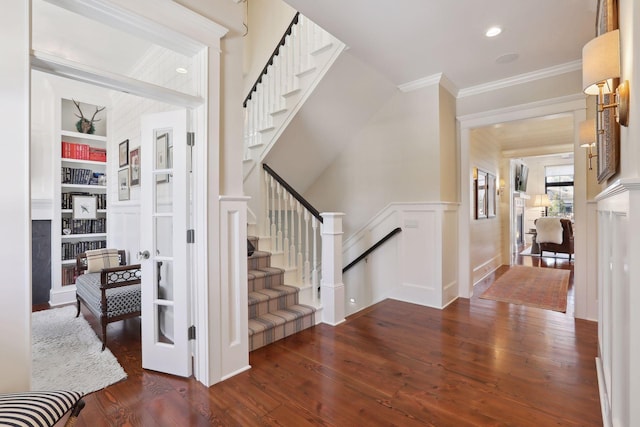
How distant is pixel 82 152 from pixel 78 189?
0.55m

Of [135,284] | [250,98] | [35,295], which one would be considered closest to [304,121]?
[250,98]

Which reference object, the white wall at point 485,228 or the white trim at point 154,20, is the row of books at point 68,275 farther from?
the white wall at point 485,228

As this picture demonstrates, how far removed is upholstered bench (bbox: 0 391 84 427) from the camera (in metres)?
1.09

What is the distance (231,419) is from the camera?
182 cm

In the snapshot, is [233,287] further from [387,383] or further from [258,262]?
[387,383]

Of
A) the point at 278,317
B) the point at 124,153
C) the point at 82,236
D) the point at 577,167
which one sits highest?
the point at 124,153

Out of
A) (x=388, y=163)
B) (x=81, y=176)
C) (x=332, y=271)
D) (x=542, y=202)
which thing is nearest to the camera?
(x=332, y=271)

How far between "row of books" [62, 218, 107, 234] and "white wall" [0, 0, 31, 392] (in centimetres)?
356

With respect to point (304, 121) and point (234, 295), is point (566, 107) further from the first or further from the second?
point (234, 295)

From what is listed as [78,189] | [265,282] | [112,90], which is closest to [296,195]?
[265,282]

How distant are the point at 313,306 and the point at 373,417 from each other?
1.57 metres

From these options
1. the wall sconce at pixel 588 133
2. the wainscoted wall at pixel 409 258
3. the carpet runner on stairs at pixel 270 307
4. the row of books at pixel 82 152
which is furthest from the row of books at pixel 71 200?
the wall sconce at pixel 588 133

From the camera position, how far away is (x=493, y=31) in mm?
2822

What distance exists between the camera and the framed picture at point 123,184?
4.02 meters
